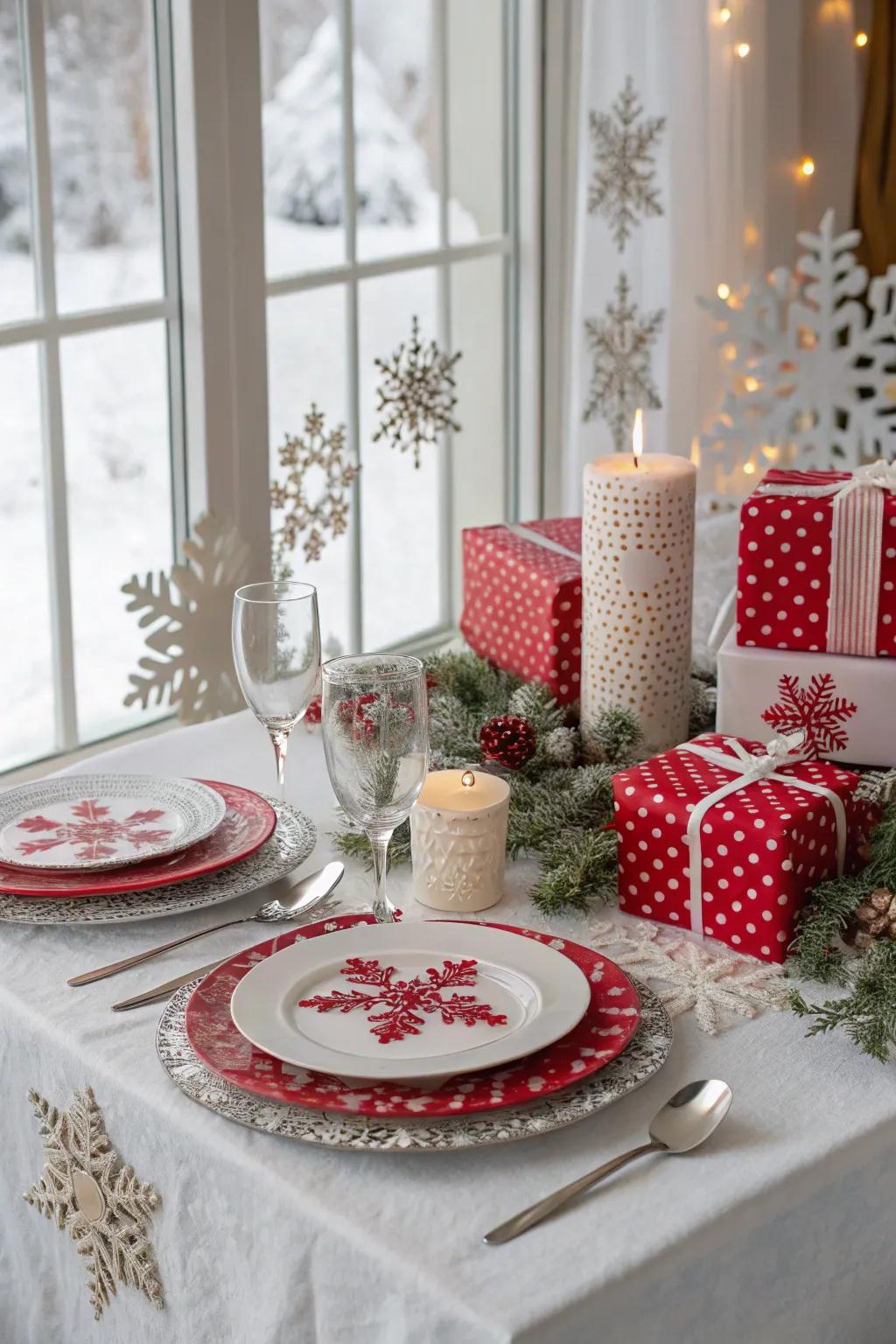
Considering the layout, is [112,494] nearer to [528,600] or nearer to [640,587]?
[528,600]

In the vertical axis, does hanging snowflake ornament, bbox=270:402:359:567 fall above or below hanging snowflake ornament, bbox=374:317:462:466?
below

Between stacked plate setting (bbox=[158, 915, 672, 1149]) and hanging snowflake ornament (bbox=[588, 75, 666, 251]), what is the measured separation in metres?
2.08

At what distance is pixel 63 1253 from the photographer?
91 cm

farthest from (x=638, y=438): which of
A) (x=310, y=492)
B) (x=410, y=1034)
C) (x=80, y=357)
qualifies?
(x=310, y=492)

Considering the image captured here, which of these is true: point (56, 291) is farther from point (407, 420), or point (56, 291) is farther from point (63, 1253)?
point (63, 1253)

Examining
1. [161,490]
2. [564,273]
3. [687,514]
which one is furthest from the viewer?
[564,273]

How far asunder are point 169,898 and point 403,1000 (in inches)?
9.0

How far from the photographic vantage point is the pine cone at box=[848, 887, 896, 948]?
0.93 metres

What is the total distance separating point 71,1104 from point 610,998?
1.05ft

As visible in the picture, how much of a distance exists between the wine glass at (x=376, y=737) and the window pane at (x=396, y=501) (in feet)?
5.87

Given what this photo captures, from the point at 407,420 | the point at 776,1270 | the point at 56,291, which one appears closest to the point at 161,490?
the point at 56,291

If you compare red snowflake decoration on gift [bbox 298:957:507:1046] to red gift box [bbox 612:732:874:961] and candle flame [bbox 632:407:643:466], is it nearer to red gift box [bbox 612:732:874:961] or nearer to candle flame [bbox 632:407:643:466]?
red gift box [bbox 612:732:874:961]

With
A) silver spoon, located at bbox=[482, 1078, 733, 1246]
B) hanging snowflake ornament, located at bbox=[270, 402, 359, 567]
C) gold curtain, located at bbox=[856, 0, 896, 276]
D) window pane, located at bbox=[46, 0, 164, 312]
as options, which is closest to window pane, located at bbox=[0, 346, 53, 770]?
window pane, located at bbox=[46, 0, 164, 312]

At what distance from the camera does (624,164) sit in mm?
2717
